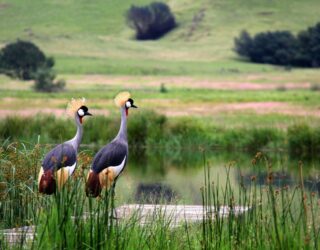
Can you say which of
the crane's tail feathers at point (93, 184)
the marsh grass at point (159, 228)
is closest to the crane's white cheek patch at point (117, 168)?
the crane's tail feathers at point (93, 184)

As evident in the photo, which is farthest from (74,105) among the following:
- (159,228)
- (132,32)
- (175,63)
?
(132,32)

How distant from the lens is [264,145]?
2662 cm

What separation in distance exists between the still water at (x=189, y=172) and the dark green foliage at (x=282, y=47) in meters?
56.5

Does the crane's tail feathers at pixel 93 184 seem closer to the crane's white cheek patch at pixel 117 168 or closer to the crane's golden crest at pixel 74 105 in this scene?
the crane's white cheek patch at pixel 117 168

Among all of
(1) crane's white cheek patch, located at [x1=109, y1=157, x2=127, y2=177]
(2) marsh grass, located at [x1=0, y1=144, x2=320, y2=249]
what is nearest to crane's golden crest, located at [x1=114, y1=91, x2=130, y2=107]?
(1) crane's white cheek patch, located at [x1=109, y1=157, x2=127, y2=177]

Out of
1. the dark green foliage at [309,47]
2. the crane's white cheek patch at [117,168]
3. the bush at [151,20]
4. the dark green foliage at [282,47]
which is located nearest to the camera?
the crane's white cheek patch at [117,168]

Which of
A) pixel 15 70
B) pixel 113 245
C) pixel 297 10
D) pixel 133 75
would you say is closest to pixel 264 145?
pixel 113 245

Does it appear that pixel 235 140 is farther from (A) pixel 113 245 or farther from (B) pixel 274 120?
(A) pixel 113 245

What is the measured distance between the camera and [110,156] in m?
11.1

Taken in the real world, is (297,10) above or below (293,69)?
above

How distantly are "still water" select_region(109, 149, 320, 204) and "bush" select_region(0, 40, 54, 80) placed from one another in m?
38.5

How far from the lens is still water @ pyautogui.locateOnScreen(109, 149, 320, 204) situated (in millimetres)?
18266

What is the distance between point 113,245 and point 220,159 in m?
16.1

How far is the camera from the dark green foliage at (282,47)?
82.0 m
